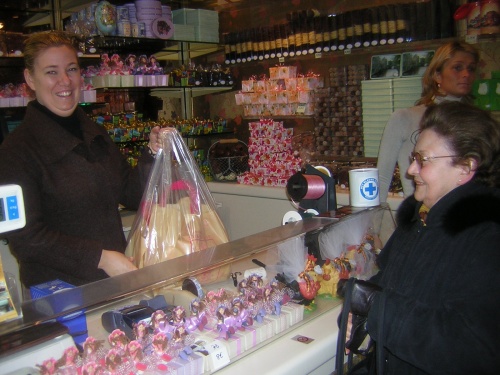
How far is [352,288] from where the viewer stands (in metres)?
1.43

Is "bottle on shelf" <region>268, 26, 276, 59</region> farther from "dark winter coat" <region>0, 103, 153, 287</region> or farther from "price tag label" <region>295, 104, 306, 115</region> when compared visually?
"dark winter coat" <region>0, 103, 153, 287</region>

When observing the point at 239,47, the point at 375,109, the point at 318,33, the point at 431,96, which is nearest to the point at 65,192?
the point at 431,96

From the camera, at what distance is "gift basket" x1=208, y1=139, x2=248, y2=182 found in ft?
15.7

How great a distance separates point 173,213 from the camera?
214cm

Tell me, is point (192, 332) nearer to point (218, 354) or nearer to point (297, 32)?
point (218, 354)

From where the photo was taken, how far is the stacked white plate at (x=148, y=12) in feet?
15.5

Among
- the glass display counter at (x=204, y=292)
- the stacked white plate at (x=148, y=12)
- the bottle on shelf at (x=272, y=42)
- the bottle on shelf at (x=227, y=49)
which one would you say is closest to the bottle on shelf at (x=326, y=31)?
the bottle on shelf at (x=272, y=42)

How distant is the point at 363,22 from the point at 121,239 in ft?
9.17

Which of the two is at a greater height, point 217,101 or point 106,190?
point 217,101

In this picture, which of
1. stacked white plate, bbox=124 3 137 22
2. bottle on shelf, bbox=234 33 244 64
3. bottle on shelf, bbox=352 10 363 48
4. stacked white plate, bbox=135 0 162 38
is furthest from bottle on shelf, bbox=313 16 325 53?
stacked white plate, bbox=124 3 137 22

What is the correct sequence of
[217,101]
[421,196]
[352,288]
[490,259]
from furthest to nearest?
1. [217,101]
2. [421,196]
3. [352,288]
4. [490,259]

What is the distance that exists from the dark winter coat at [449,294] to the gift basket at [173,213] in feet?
2.82

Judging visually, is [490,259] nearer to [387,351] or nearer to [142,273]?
[387,351]

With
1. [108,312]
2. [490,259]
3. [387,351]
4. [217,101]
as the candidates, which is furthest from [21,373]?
[217,101]
